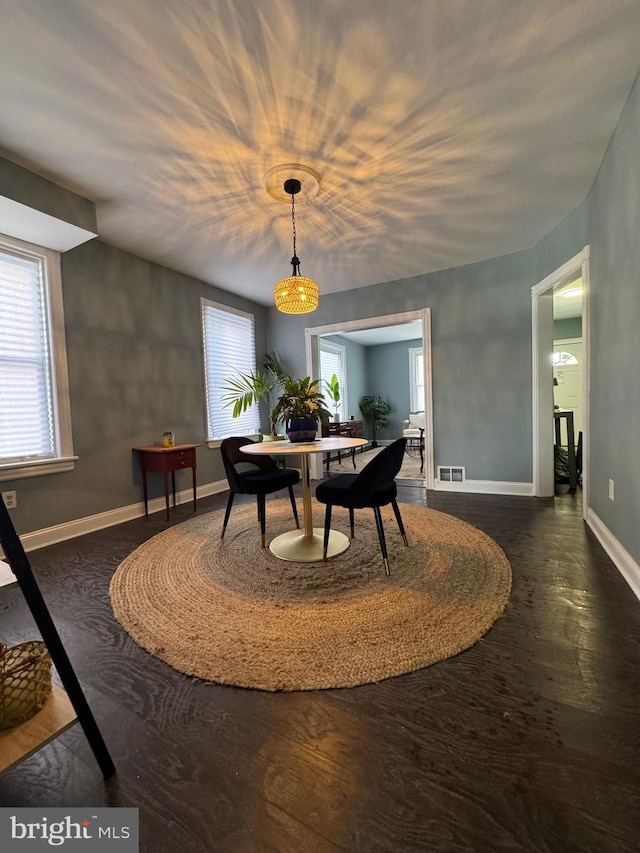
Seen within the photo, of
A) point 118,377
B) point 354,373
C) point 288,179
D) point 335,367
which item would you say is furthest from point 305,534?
point 354,373

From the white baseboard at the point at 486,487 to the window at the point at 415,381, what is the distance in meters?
4.43

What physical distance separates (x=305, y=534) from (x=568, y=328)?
256 inches

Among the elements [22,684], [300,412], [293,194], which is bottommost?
[22,684]

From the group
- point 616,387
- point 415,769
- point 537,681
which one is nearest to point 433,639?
point 537,681

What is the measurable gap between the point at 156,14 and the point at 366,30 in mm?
836

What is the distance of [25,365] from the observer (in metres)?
2.79

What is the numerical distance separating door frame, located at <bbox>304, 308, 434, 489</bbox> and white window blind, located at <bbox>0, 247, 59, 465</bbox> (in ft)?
9.80

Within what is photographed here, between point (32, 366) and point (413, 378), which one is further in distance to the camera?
point (413, 378)

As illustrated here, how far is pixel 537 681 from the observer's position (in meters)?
1.30

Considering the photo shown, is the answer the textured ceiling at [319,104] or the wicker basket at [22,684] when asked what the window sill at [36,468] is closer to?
the textured ceiling at [319,104]

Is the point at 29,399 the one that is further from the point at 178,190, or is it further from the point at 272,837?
the point at 272,837

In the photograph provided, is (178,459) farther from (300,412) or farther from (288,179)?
(288,179)

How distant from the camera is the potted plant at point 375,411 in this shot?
28.5 feet

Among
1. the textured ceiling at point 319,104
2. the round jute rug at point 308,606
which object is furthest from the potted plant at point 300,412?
the textured ceiling at point 319,104
